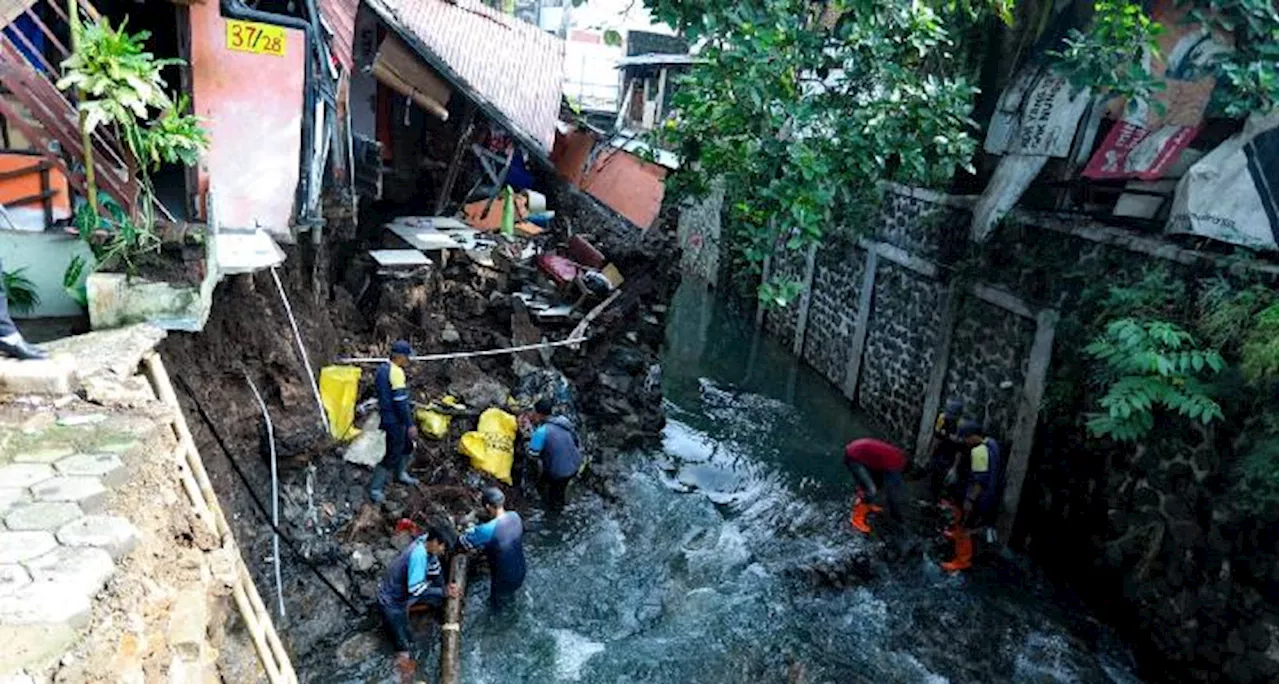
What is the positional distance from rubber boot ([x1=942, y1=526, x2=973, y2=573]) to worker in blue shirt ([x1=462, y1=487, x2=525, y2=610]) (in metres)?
5.18

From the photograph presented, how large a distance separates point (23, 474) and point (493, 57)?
45.0ft

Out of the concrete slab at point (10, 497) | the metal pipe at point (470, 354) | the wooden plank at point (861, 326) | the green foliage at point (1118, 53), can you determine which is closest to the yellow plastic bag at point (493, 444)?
the metal pipe at point (470, 354)

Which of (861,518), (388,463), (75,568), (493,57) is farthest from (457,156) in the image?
(75,568)

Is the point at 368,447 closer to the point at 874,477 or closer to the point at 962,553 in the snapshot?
the point at 874,477

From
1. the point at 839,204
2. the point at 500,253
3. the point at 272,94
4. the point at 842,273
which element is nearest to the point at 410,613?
the point at 272,94

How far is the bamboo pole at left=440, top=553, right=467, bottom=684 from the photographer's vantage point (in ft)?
22.9

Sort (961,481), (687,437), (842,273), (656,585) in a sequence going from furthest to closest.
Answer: (842,273)
(687,437)
(961,481)
(656,585)

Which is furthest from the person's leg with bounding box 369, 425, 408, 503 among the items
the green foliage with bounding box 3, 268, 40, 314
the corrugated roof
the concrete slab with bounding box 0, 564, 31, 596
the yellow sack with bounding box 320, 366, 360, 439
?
the corrugated roof

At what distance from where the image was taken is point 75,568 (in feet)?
10.6

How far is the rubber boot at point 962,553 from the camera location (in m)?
9.71

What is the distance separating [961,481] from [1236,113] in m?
4.89

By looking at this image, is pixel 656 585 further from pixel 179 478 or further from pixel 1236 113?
pixel 1236 113

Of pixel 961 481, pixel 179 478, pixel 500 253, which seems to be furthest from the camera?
pixel 500 253

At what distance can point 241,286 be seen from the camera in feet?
25.5
